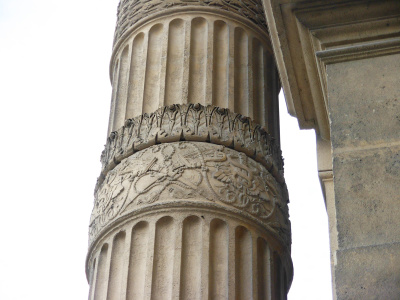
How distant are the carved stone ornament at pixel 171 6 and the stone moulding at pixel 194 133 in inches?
65.9

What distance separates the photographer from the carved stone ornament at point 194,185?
344 inches

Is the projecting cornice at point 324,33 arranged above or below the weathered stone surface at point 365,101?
above

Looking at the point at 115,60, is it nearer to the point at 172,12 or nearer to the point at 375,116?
the point at 172,12

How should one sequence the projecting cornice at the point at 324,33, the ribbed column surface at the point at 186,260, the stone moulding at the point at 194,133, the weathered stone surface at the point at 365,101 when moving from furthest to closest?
the stone moulding at the point at 194,133
the ribbed column surface at the point at 186,260
the projecting cornice at the point at 324,33
the weathered stone surface at the point at 365,101

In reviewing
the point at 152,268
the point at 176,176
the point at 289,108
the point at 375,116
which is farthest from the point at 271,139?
the point at 375,116

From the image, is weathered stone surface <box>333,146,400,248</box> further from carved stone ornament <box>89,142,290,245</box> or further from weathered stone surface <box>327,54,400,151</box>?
carved stone ornament <box>89,142,290,245</box>

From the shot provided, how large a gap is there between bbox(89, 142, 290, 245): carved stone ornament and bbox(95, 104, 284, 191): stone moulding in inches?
4.0

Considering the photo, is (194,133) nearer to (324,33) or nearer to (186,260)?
(186,260)

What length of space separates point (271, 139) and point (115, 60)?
2.52 meters

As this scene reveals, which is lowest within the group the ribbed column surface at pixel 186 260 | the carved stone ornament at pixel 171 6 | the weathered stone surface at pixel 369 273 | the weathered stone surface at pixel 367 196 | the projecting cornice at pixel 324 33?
the weathered stone surface at pixel 369 273

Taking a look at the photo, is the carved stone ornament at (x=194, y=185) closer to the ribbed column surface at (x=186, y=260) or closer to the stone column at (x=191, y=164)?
the stone column at (x=191, y=164)

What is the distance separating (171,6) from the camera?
10.7m

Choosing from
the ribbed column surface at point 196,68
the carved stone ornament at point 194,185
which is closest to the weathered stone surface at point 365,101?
the carved stone ornament at point 194,185

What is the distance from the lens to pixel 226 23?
35.1 feet
